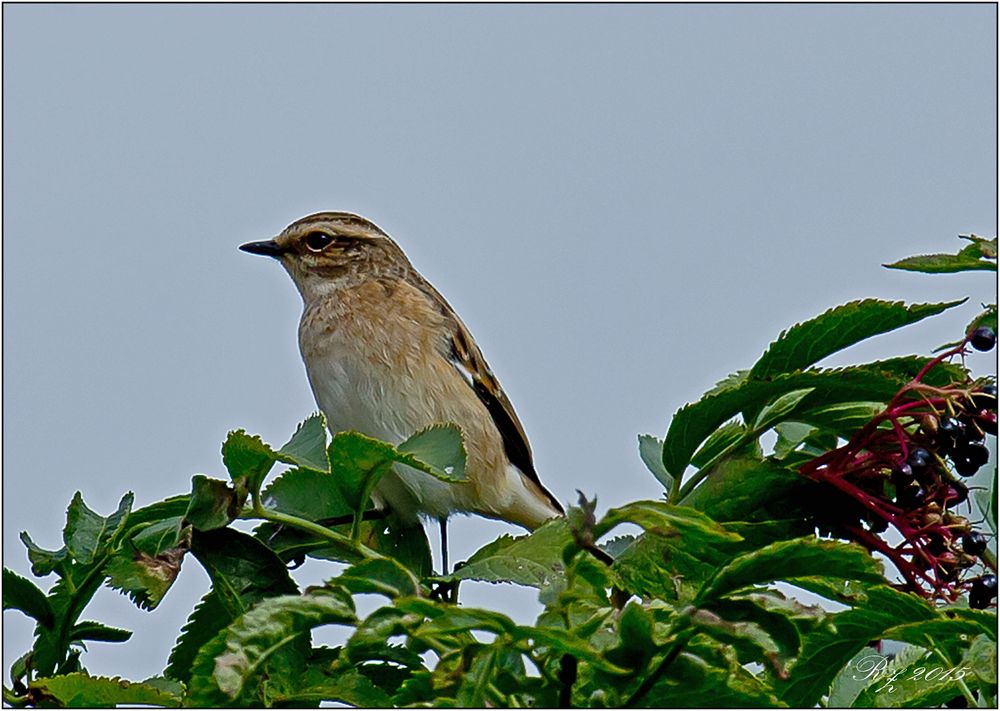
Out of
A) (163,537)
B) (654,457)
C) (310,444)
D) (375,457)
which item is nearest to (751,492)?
(654,457)

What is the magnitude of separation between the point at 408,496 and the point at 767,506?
2054 mm

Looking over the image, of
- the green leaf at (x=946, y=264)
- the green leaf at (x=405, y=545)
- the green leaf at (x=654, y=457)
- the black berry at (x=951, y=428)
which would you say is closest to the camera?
the green leaf at (x=946, y=264)

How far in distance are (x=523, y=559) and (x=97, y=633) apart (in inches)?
38.1

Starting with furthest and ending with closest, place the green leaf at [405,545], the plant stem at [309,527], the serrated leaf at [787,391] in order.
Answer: the green leaf at [405,545] → the serrated leaf at [787,391] → the plant stem at [309,527]

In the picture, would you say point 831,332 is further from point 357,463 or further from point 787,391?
point 357,463

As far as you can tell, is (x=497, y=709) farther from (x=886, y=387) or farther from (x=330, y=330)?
(x=330, y=330)

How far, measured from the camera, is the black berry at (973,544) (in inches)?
110

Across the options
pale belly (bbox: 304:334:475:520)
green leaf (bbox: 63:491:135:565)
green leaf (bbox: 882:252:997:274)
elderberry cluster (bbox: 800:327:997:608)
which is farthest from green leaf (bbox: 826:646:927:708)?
pale belly (bbox: 304:334:475:520)

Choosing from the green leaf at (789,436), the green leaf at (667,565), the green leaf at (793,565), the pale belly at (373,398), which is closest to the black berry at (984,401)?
the green leaf at (789,436)

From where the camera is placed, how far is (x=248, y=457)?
107 inches

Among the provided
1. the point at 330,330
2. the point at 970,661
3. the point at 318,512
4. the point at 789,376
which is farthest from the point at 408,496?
the point at 970,661

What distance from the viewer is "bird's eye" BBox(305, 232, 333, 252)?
6676 mm

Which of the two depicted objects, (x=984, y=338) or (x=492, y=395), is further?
(x=492, y=395)

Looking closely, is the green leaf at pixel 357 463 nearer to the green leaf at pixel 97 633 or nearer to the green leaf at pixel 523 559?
the green leaf at pixel 523 559
